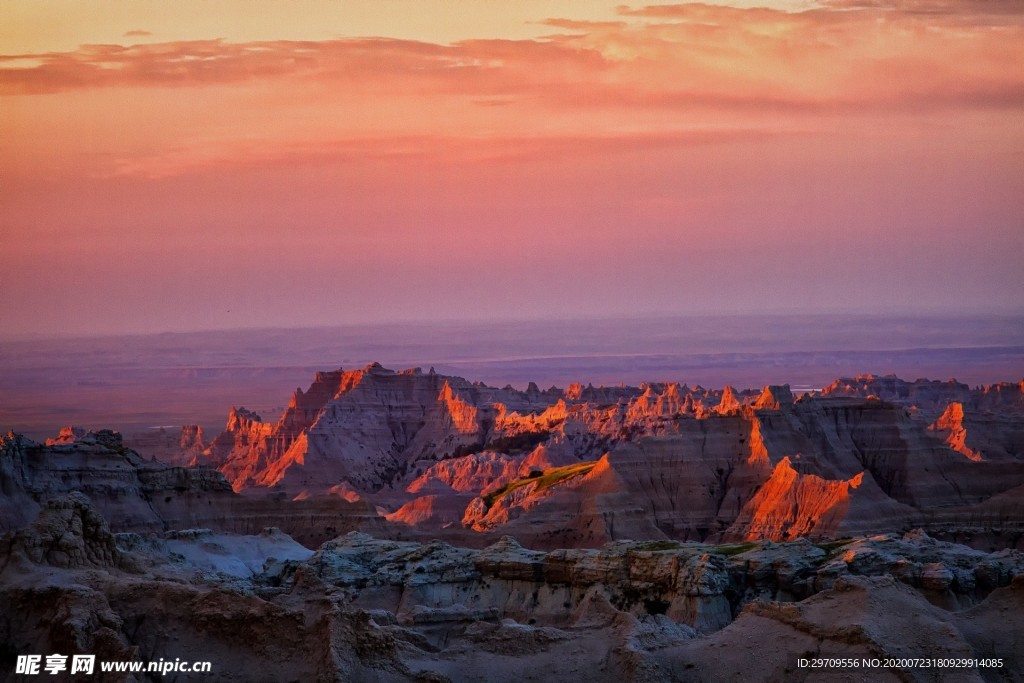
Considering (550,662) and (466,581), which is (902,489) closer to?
(466,581)

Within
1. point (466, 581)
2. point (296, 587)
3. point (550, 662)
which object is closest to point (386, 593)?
point (466, 581)

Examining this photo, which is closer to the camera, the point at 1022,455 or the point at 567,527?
the point at 567,527

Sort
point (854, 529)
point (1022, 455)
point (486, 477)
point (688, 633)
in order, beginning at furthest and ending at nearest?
point (486, 477) → point (1022, 455) → point (854, 529) → point (688, 633)

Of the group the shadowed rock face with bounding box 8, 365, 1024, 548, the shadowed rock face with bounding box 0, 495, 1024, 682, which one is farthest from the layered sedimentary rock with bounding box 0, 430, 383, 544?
A: the shadowed rock face with bounding box 0, 495, 1024, 682

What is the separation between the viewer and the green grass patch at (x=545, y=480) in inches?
5733

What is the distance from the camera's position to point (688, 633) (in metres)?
70.7

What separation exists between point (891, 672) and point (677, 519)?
244ft

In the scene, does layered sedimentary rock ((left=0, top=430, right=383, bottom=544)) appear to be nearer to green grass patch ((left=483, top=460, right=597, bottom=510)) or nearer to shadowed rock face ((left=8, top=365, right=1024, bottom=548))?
shadowed rock face ((left=8, top=365, right=1024, bottom=548))

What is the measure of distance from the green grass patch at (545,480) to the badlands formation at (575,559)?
396mm

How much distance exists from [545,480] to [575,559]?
54.3 m

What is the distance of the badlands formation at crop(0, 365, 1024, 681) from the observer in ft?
199

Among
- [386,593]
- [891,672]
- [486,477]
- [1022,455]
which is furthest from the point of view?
[486,477]

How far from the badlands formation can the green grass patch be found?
15.6 inches

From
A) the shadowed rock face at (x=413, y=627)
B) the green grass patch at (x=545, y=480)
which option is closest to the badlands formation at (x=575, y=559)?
the shadowed rock face at (x=413, y=627)
